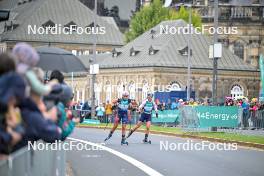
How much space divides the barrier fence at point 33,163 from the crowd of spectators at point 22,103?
179 millimetres

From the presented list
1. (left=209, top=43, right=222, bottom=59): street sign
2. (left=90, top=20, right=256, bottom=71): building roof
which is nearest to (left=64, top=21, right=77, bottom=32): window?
(left=90, top=20, right=256, bottom=71): building roof

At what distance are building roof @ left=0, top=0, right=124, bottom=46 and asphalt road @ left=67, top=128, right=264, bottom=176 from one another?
103 metres

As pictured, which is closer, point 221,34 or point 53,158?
point 53,158

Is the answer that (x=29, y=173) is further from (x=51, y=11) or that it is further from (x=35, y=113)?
Result: (x=51, y=11)

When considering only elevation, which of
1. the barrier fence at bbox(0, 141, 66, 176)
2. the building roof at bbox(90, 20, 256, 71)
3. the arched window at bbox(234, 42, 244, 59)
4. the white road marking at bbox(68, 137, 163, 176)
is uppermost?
the arched window at bbox(234, 42, 244, 59)

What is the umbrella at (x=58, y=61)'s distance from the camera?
18.0 meters

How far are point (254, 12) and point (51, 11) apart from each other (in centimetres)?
3219

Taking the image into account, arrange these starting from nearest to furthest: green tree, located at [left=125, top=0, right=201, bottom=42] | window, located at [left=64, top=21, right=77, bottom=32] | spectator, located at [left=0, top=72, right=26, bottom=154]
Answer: spectator, located at [left=0, top=72, right=26, bottom=154] < green tree, located at [left=125, top=0, right=201, bottom=42] < window, located at [left=64, top=21, right=77, bottom=32]

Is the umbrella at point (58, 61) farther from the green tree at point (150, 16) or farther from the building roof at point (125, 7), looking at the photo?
the building roof at point (125, 7)

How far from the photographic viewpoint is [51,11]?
13600 centimetres

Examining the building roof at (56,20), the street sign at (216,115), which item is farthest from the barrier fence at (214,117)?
the building roof at (56,20)

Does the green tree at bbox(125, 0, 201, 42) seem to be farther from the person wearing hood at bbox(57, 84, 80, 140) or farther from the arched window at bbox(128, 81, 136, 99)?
the person wearing hood at bbox(57, 84, 80, 140)

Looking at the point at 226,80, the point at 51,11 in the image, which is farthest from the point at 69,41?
the point at 226,80

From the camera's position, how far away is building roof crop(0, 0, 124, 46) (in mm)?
130000
